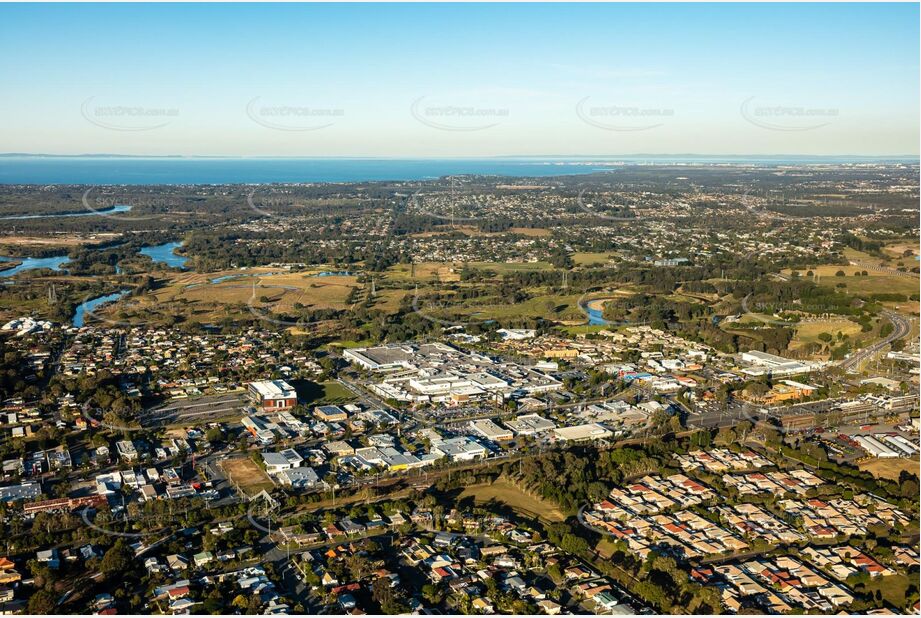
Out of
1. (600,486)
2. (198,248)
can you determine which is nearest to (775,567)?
(600,486)

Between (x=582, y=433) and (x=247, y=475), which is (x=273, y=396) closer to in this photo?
(x=247, y=475)

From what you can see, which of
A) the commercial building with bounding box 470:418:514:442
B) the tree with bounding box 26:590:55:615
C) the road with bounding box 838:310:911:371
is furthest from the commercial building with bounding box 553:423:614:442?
the tree with bounding box 26:590:55:615

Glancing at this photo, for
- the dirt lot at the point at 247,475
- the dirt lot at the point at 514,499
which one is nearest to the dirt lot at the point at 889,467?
the dirt lot at the point at 514,499

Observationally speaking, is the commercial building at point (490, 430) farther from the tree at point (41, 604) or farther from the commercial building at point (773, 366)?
the tree at point (41, 604)

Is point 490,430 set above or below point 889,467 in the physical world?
above

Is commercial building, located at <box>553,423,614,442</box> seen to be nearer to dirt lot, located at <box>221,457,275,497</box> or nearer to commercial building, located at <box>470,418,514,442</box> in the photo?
commercial building, located at <box>470,418,514,442</box>

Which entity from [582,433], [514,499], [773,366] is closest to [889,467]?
[582,433]
